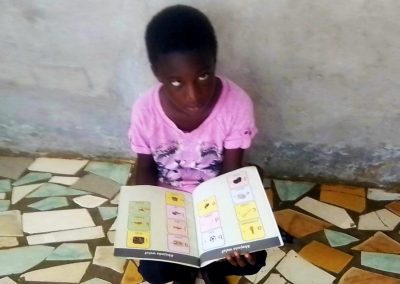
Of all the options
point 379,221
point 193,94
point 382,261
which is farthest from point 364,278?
point 193,94

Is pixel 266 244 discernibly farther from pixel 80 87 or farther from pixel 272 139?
pixel 80 87

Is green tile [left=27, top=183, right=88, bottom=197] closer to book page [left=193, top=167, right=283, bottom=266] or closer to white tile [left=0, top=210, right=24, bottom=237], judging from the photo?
white tile [left=0, top=210, right=24, bottom=237]

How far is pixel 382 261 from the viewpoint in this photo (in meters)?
1.36

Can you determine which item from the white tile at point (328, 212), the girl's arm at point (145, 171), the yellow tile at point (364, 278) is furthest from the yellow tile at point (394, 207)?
the girl's arm at point (145, 171)

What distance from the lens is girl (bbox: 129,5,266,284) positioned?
1145mm

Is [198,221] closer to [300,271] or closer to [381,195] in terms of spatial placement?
[300,271]

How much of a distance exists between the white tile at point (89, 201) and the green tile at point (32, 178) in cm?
16

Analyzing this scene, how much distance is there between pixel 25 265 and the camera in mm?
1400

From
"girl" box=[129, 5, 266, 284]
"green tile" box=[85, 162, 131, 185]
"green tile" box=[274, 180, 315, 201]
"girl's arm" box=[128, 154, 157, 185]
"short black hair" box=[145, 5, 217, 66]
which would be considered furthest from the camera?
"green tile" box=[85, 162, 131, 185]

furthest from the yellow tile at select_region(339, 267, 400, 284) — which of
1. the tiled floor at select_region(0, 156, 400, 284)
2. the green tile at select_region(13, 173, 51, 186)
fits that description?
the green tile at select_region(13, 173, 51, 186)

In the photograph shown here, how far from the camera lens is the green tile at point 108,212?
1.53 metres

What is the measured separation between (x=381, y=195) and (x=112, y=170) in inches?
32.8

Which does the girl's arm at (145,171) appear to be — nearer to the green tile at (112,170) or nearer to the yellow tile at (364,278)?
the green tile at (112,170)

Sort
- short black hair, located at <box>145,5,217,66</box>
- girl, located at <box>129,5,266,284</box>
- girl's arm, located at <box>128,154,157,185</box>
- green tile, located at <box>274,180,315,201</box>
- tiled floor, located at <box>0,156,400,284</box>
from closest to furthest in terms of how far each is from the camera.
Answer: short black hair, located at <box>145,5,217,66</box> < girl, located at <box>129,5,266,284</box> < girl's arm, located at <box>128,154,157,185</box> < tiled floor, located at <box>0,156,400,284</box> < green tile, located at <box>274,180,315,201</box>
